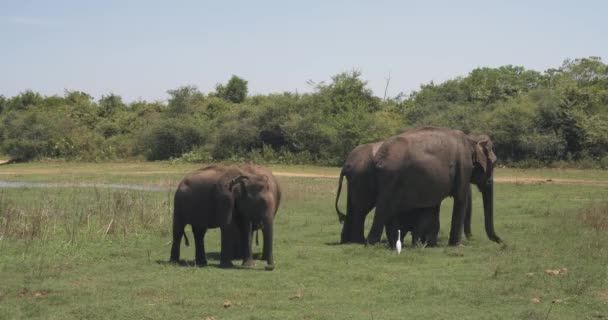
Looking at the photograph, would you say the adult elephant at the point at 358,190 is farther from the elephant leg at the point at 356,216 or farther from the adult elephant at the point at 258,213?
the adult elephant at the point at 258,213

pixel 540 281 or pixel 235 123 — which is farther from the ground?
pixel 235 123

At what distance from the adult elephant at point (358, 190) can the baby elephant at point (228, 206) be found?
2997 millimetres

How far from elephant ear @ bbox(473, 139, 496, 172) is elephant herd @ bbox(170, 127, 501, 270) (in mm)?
23

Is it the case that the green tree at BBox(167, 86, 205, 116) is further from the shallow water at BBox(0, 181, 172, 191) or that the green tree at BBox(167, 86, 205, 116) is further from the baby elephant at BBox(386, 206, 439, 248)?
the baby elephant at BBox(386, 206, 439, 248)

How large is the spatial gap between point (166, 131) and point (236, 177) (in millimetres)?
44976

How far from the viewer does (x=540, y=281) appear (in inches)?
471

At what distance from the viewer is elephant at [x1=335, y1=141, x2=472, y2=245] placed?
17.0m

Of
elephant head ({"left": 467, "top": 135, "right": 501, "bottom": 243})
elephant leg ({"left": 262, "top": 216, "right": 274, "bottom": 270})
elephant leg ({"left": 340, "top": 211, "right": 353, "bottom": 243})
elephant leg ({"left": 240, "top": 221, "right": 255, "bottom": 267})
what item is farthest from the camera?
elephant leg ({"left": 340, "top": 211, "right": 353, "bottom": 243})

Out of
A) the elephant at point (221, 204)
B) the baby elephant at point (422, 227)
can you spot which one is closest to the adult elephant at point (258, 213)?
the elephant at point (221, 204)

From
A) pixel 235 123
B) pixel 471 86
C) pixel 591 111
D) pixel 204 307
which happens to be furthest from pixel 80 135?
pixel 204 307

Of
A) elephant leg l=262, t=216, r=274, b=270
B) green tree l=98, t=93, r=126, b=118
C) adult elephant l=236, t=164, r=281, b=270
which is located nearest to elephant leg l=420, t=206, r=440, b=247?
adult elephant l=236, t=164, r=281, b=270

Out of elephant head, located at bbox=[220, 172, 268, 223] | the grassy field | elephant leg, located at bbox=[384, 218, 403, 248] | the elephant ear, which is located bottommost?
the grassy field

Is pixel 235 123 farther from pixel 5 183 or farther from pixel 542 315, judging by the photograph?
pixel 542 315

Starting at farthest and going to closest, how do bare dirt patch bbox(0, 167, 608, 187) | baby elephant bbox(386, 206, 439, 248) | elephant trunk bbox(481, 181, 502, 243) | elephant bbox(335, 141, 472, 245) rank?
1. bare dirt patch bbox(0, 167, 608, 187)
2. elephant trunk bbox(481, 181, 502, 243)
3. elephant bbox(335, 141, 472, 245)
4. baby elephant bbox(386, 206, 439, 248)
